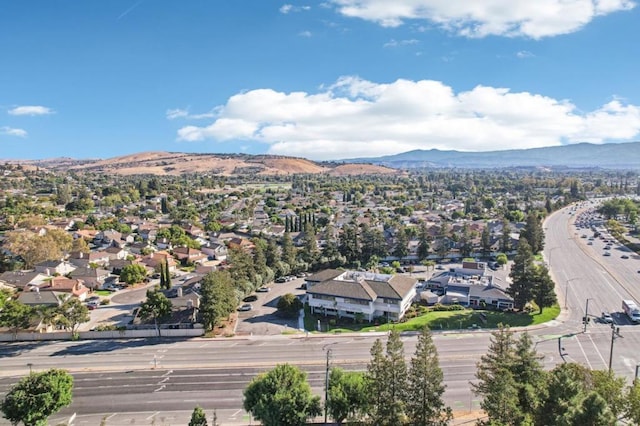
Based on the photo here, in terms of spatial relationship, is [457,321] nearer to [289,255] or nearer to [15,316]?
[289,255]

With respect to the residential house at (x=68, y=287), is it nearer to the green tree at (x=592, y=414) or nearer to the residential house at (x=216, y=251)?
the residential house at (x=216, y=251)

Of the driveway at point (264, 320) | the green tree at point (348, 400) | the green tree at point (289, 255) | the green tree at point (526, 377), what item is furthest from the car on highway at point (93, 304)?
the green tree at point (526, 377)

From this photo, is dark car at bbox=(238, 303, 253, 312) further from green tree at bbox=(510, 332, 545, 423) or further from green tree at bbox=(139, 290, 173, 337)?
green tree at bbox=(510, 332, 545, 423)

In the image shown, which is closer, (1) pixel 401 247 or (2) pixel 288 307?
(2) pixel 288 307

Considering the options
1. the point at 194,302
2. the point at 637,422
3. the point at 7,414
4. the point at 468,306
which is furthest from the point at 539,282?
the point at 7,414

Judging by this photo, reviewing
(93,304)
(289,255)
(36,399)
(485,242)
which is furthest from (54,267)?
(485,242)

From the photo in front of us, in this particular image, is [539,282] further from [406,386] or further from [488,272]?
[406,386]
